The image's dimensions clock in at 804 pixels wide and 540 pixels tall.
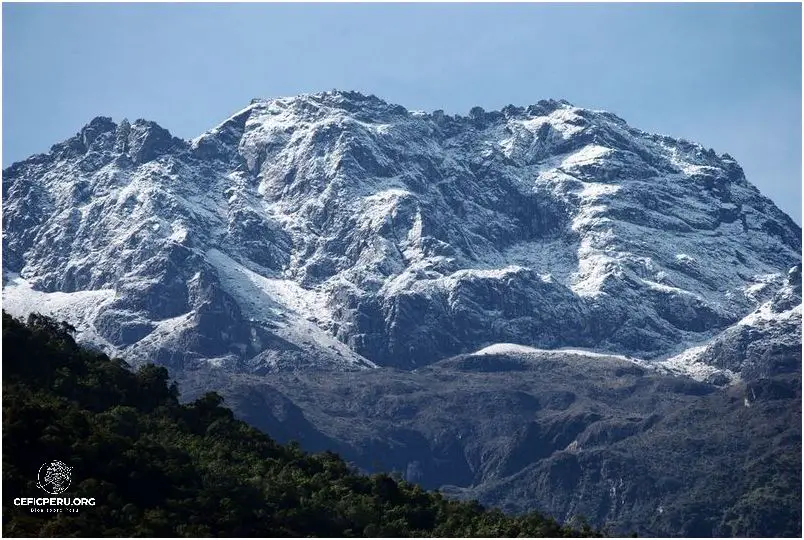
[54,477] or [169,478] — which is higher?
[169,478]

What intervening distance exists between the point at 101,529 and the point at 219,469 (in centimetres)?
2901

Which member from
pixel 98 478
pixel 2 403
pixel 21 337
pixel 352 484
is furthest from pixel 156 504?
pixel 21 337

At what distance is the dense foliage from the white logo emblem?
0.95m

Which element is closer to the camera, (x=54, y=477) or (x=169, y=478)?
(x=54, y=477)

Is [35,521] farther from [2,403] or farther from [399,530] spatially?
[399,530]

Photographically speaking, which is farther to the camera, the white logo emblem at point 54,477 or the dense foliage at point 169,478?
the dense foliage at point 169,478

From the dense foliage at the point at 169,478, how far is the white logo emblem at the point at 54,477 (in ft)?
3.12

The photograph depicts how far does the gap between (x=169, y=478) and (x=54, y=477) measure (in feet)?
50.3

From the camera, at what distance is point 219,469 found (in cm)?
16725

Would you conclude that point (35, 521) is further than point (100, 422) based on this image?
No

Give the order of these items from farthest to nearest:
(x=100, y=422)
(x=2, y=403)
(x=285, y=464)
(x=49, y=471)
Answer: (x=285, y=464)
(x=100, y=422)
(x=2, y=403)
(x=49, y=471)

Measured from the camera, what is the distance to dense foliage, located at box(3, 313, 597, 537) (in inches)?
5768

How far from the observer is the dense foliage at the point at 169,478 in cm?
14650

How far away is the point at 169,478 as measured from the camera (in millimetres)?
159625
